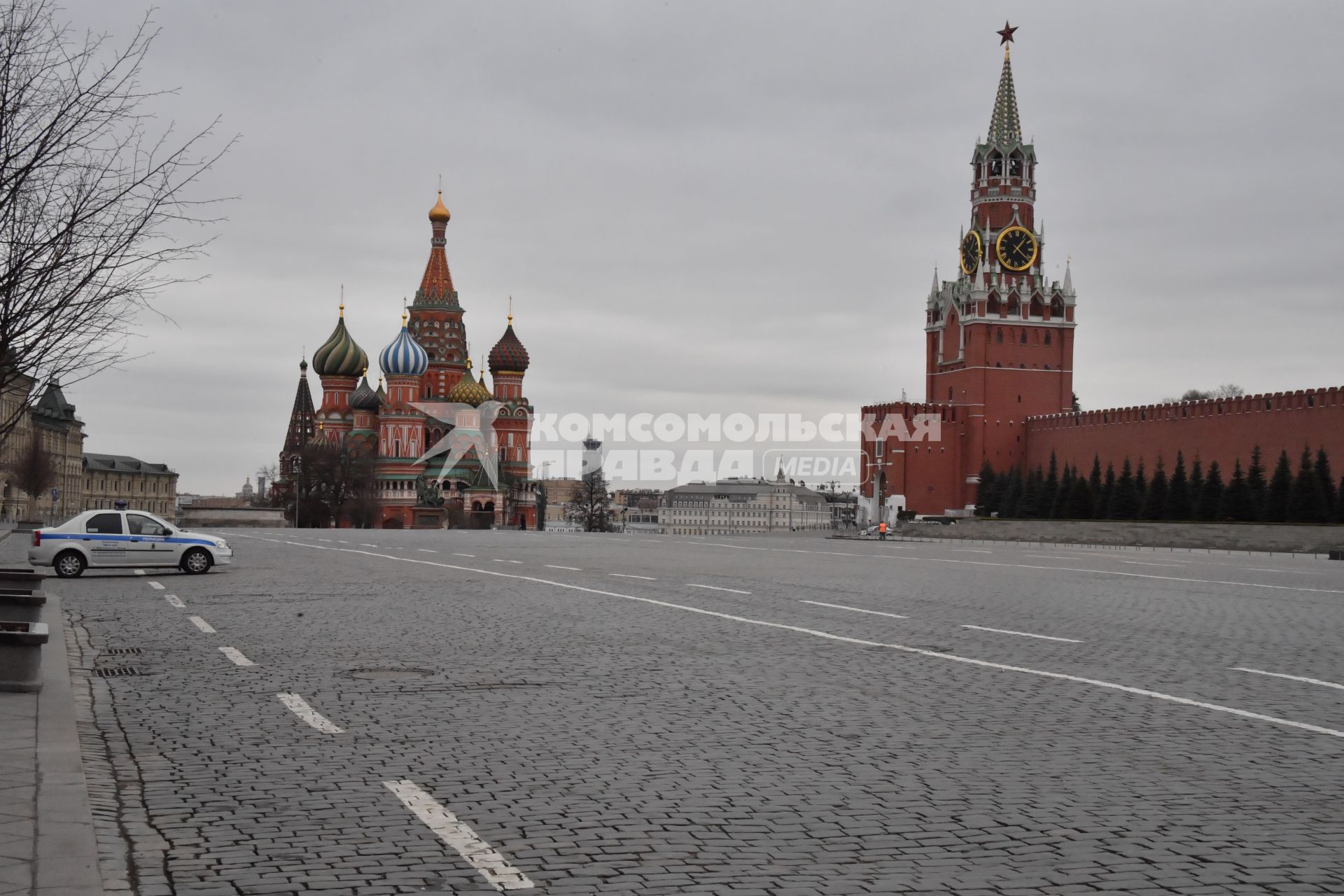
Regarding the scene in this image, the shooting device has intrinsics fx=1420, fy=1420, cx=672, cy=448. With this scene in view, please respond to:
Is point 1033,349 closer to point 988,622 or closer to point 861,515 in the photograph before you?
point 861,515

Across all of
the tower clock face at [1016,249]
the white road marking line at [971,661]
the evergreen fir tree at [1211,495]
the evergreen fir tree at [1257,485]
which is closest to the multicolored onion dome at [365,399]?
the tower clock face at [1016,249]

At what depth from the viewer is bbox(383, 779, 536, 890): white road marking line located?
4719 mm

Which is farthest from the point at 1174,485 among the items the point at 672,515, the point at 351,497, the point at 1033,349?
the point at 672,515

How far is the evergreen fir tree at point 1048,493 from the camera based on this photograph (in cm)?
7712

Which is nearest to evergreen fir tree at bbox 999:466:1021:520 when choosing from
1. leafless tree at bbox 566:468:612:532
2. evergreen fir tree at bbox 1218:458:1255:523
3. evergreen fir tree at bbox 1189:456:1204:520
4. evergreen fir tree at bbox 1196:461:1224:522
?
evergreen fir tree at bbox 1189:456:1204:520

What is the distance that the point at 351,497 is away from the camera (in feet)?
310

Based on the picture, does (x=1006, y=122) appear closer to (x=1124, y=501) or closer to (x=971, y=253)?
(x=971, y=253)

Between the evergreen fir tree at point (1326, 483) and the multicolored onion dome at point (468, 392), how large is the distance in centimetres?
7122

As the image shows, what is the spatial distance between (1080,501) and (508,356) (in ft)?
195

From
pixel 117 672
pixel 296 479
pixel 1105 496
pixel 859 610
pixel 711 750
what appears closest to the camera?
pixel 711 750

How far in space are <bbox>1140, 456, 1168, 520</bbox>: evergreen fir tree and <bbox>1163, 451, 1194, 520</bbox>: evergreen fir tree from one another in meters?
0.21

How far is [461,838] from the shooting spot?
5.23m

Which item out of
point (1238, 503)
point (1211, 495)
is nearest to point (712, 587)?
point (1238, 503)

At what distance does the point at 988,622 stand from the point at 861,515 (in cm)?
8411
